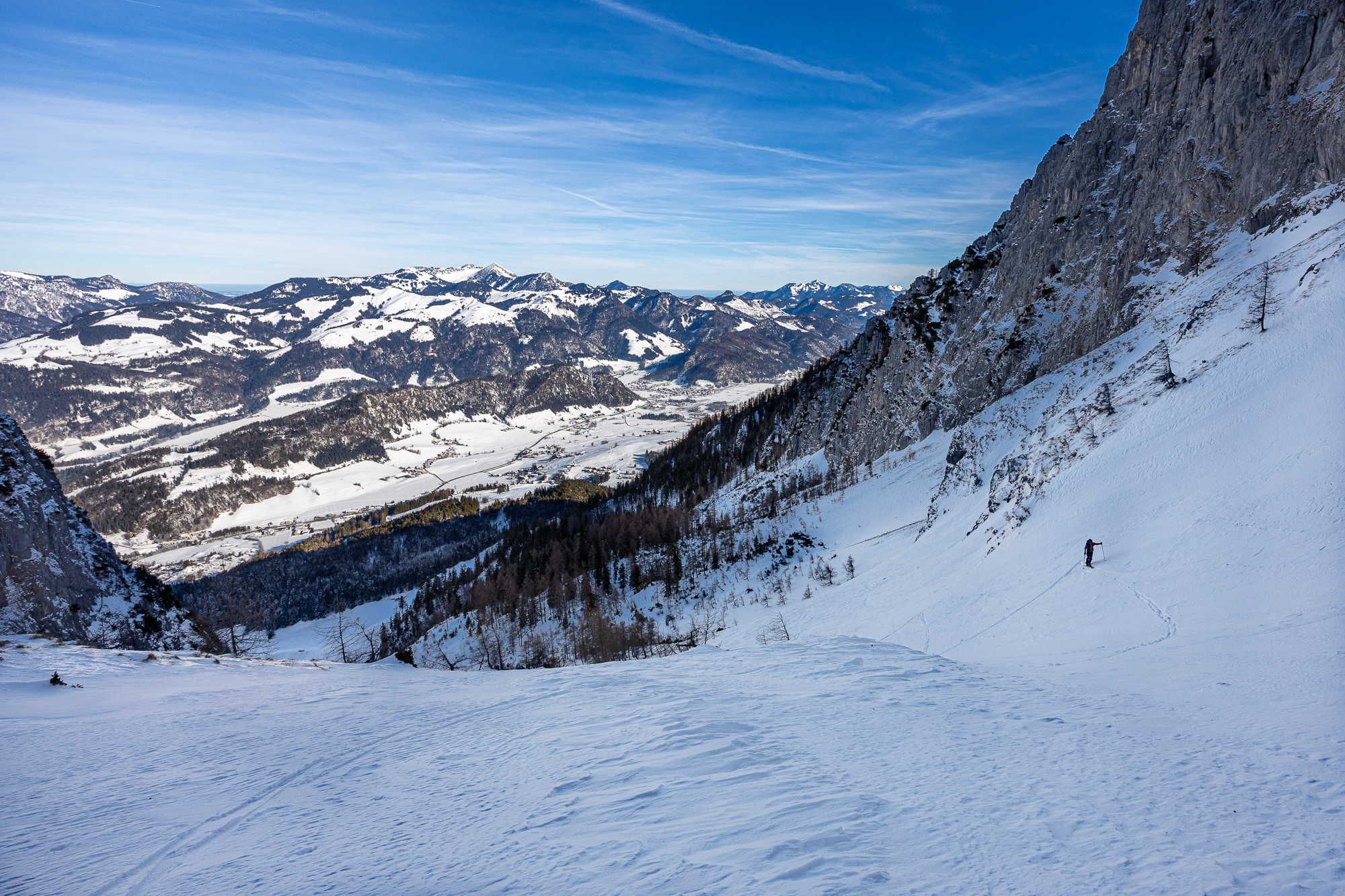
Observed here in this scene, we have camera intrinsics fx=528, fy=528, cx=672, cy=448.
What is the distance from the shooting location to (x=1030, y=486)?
37719 mm

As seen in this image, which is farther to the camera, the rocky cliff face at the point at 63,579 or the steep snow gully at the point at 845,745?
the rocky cliff face at the point at 63,579

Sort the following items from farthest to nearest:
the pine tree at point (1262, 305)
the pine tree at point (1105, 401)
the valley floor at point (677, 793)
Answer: the pine tree at point (1105, 401) < the pine tree at point (1262, 305) < the valley floor at point (677, 793)

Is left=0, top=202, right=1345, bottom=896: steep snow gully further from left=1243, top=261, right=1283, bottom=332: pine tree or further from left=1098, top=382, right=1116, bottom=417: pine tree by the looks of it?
left=1098, top=382, right=1116, bottom=417: pine tree

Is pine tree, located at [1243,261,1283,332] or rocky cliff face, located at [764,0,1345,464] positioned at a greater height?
rocky cliff face, located at [764,0,1345,464]

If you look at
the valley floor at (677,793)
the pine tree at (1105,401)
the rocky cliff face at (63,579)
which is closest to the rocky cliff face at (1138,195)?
the pine tree at (1105,401)

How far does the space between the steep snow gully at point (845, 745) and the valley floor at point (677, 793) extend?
0.20 feet

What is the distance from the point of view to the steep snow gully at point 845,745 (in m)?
→ 7.50

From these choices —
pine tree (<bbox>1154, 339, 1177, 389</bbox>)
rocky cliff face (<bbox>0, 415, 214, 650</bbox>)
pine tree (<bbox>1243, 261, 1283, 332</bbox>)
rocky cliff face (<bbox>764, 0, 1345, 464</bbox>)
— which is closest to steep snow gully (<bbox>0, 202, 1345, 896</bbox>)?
pine tree (<bbox>1243, 261, 1283, 332</bbox>)

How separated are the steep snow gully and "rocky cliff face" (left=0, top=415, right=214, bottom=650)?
926 inches

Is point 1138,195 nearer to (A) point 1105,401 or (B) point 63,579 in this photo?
(A) point 1105,401

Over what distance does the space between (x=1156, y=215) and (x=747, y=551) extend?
56048mm

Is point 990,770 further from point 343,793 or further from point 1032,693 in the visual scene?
point 343,793

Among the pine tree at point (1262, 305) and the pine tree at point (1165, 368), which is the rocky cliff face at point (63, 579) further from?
the pine tree at point (1262, 305)

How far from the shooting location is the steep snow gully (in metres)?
7.50
